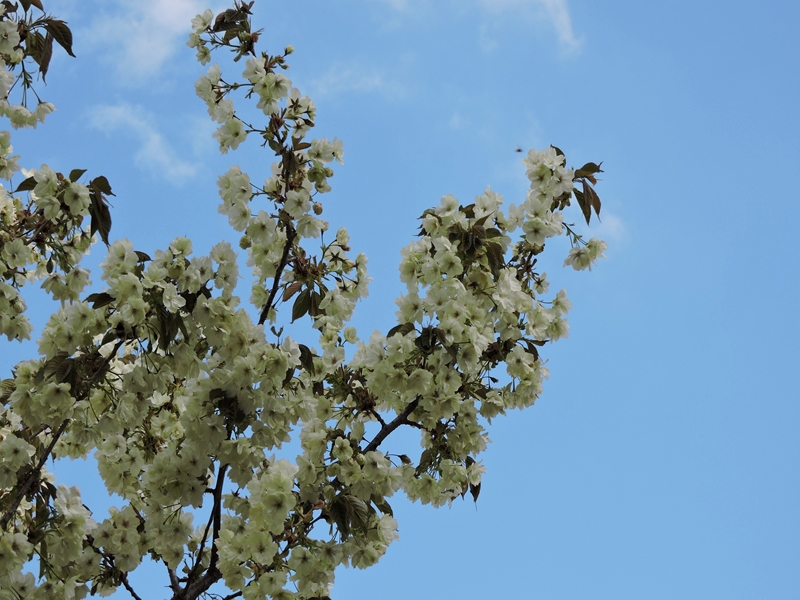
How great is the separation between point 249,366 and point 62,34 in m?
1.95

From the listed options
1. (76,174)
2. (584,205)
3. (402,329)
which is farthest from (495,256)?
(76,174)

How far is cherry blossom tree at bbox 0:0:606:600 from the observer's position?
10.6ft

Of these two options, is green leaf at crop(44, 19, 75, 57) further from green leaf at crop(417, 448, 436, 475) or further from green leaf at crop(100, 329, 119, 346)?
green leaf at crop(417, 448, 436, 475)

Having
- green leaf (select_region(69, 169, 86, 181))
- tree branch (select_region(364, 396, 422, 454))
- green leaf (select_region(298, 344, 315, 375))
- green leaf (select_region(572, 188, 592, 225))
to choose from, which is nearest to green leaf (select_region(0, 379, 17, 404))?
green leaf (select_region(69, 169, 86, 181))

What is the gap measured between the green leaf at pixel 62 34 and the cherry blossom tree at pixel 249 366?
1cm

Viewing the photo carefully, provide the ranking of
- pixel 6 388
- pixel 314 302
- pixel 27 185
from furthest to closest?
pixel 314 302 < pixel 6 388 < pixel 27 185

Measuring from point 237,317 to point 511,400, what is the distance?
1.39 metres

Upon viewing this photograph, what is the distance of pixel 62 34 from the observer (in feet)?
12.4

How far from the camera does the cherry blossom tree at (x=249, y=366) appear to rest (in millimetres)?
3246

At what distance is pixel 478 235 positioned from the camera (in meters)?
3.64

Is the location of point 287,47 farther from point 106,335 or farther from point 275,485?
point 275,485

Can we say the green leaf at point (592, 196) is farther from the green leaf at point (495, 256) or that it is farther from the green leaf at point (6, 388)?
the green leaf at point (6, 388)

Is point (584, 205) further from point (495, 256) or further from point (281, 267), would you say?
point (281, 267)

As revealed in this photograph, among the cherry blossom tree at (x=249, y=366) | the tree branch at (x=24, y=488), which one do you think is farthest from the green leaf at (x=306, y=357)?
the tree branch at (x=24, y=488)
